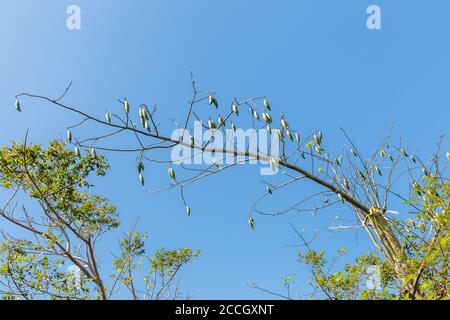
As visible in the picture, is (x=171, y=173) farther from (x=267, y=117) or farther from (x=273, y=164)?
(x=267, y=117)

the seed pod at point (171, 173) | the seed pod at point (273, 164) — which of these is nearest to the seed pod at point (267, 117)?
the seed pod at point (273, 164)

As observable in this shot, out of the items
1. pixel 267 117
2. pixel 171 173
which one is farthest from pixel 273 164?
pixel 171 173

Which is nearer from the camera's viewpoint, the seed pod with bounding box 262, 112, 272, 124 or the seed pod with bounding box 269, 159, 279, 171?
the seed pod with bounding box 269, 159, 279, 171

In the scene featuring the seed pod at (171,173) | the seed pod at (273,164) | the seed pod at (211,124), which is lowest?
the seed pod at (171,173)

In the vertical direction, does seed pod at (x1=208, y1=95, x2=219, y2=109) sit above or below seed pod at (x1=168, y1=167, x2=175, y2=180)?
above

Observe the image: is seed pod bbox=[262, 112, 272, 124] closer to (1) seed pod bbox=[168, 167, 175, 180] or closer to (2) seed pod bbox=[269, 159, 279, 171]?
(2) seed pod bbox=[269, 159, 279, 171]

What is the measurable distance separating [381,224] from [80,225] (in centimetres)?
572

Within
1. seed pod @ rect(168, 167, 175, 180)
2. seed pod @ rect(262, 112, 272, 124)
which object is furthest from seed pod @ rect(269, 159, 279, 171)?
seed pod @ rect(168, 167, 175, 180)

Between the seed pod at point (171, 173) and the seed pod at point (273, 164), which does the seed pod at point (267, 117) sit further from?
the seed pod at point (171, 173)
